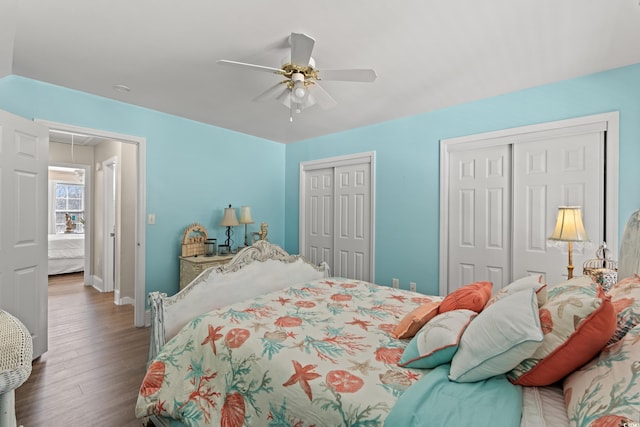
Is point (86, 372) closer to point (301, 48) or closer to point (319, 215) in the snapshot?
point (301, 48)

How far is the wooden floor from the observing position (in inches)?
72.0

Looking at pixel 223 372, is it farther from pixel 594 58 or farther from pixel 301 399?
pixel 594 58

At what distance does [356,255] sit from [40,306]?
128 inches

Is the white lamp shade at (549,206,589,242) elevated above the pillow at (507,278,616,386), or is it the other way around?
the white lamp shade at (549,206,589,242)

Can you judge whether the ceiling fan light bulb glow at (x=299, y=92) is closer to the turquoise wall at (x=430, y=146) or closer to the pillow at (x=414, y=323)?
the pillow at (x=414, y=323)

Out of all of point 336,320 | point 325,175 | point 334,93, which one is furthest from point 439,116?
point 336,320

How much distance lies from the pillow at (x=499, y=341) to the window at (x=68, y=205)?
27.8ft

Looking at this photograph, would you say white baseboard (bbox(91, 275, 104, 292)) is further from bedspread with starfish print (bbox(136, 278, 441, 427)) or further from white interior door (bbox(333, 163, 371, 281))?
bedspread with starfish print (bbox(136, 278, 441, 427))

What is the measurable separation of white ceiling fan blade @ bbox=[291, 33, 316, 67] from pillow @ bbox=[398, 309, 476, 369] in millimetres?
1553

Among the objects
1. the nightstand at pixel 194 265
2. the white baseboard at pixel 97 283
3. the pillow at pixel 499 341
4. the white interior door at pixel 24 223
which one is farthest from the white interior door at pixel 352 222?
the white baseboard at pixel 97 283

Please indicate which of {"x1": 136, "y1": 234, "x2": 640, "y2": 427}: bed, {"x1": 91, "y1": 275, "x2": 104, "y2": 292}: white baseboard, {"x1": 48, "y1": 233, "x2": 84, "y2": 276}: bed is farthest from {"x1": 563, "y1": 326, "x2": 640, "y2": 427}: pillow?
{"x1": 48, "y1": 233, "x2": 84, "y2": 276}: bed

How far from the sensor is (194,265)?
10.7 ft

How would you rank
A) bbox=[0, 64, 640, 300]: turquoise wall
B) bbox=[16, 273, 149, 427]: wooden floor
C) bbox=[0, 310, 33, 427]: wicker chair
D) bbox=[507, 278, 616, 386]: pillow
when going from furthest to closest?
bbox=[0, 64, 640, 300]: turquoise wall → bbox=[16, 273, 149, 427]: wooden floor → bbox=[507, 278, 616, 386]: pillow → bbox=[0, 310, 33, 427]: wicker chair

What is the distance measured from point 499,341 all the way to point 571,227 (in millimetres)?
1663
